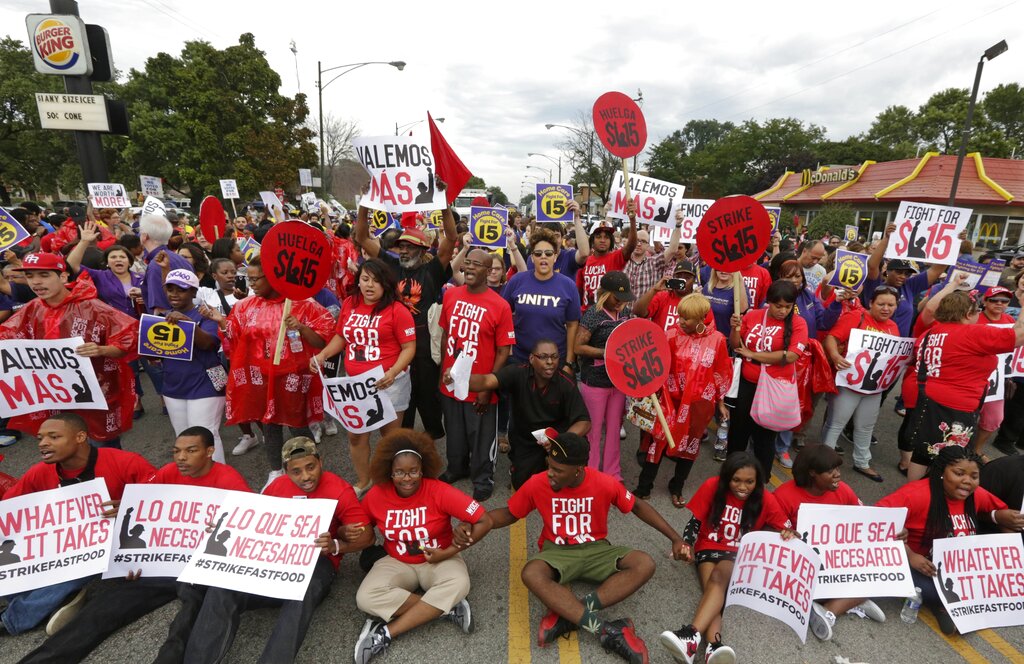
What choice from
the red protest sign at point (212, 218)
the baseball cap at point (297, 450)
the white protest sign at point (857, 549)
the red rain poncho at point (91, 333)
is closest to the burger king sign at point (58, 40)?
the red protest sign at point (212, 218)

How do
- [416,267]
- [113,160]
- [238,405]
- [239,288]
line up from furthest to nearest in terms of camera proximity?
[113,160]
[239,288]
[416,267]
[238,405]

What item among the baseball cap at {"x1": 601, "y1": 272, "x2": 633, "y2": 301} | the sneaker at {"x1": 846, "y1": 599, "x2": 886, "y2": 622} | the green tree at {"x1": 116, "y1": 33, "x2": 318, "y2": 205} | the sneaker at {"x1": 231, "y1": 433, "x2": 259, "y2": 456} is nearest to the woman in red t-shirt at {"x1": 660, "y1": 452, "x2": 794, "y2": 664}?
the sneaker at {"x1": 846, "y1": 599, "x2": 886, "y2": 622}

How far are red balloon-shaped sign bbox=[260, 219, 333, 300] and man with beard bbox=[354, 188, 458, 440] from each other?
2.63ft

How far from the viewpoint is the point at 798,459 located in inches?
140

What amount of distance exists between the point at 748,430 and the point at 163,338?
5.49 meters

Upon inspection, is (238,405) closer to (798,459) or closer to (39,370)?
(39,370)

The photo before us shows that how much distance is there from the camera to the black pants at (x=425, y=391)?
17.0ft

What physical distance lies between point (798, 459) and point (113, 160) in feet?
144

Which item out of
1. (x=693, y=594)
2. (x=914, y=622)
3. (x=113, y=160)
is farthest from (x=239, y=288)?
(x=113, y=160)

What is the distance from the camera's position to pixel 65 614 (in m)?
3.13

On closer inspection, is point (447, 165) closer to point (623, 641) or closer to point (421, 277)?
point (421, 277)

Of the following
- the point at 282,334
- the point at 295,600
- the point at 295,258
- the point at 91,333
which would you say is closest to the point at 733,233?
the point at 295,258

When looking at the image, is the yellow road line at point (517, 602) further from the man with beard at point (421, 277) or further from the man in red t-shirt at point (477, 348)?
the man with beard at point (421, 277)

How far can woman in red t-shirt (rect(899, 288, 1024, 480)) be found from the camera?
4.26 meters
